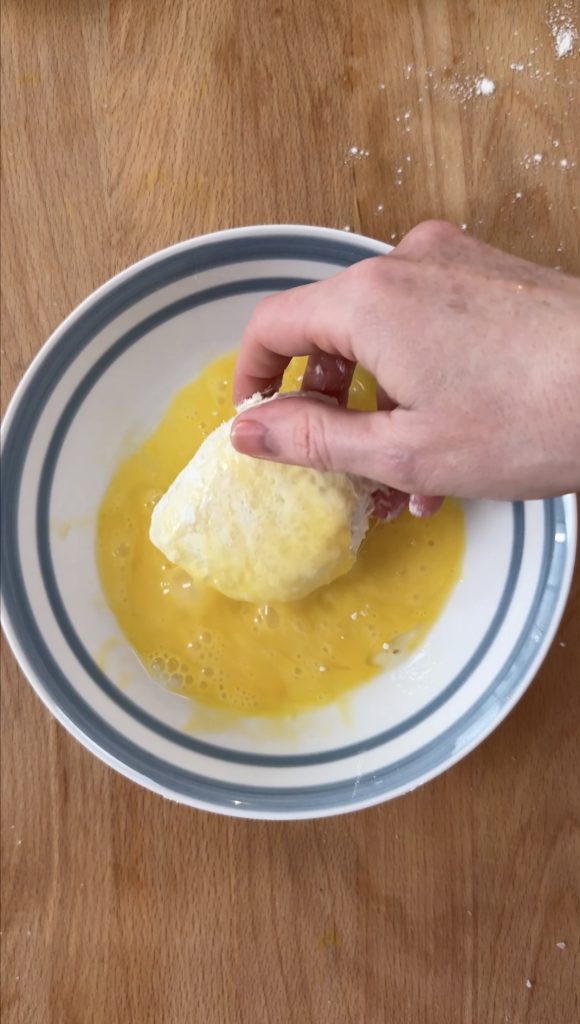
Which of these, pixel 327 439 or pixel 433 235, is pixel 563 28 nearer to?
pixel 433 235

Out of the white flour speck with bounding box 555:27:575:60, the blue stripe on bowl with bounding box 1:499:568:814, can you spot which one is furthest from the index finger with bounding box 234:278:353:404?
the white flour speck with bounding box 555:27:575:60

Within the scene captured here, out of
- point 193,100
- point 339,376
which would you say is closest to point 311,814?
point 339,376

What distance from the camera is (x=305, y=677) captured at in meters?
0.84

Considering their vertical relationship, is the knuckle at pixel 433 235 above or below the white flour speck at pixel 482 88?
below

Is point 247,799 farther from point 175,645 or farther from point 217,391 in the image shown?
point 217,391

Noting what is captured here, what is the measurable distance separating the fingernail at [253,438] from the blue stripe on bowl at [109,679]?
8.1 inches

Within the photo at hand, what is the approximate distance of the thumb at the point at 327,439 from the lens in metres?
0.65

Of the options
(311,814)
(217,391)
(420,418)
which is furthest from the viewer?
(217,391)

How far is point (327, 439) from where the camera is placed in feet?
2.16

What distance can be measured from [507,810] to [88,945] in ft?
1.48

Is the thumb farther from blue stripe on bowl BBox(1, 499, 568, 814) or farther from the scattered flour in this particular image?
the scattered flour

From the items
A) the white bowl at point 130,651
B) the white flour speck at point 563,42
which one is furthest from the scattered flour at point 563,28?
the white bowl at point 130,651

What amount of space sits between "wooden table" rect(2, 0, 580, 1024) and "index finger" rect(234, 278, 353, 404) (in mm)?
186

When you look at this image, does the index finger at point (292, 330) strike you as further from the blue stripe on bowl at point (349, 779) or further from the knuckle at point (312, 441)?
the blue stripe on bowl at point (349, 779)
